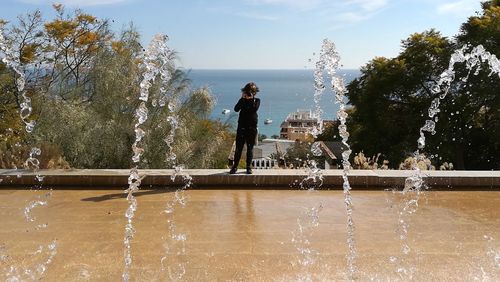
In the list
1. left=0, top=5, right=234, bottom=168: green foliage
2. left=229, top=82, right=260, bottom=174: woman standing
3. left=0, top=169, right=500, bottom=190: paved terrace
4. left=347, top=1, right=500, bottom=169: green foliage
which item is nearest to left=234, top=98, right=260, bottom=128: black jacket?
left=229, top=82, right=260, bottom=174: woman standing

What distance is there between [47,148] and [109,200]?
3167mm

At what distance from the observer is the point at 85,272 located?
4160mm

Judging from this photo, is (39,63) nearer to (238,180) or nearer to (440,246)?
(238,180)

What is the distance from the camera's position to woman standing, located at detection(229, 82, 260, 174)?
7.83 metres

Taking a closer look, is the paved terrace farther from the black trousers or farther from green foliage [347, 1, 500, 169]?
green foliage [347, 1, 500, 169]

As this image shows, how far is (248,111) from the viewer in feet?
25.9

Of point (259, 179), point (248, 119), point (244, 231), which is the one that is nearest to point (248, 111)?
point (248, 119)

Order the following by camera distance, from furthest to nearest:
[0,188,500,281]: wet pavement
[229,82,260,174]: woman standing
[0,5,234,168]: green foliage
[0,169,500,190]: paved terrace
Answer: [0,5,234,168]: green foliage → [229,82,260,174]: woman standing → [0,169,500,190]: paved terrace → [0,188,500,281]: wet pavement

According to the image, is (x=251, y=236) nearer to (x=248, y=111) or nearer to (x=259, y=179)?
(x=259, y=179)

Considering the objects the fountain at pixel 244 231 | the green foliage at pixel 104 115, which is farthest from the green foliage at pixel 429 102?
the fountain at pixel 244 231

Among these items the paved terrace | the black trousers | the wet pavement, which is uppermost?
the black trousers

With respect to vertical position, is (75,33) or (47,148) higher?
(75,33)

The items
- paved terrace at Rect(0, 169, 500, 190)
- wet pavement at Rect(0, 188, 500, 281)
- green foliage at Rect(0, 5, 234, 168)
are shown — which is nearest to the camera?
wet pavement at Rect(0, 188, 500, 281)

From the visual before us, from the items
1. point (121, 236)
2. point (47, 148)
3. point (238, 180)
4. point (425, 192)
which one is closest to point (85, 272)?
point (121, 236)
